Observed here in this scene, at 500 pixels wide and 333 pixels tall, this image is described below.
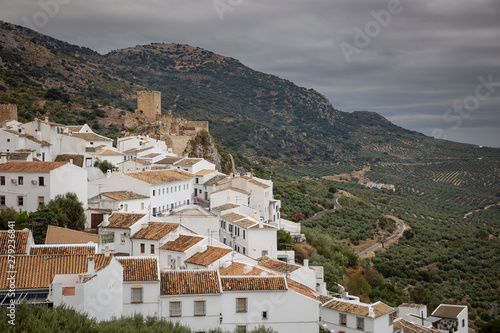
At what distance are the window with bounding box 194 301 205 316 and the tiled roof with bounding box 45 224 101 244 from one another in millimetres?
7692

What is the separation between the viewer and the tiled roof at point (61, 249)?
760 inches

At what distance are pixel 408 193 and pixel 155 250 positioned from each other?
6344cm

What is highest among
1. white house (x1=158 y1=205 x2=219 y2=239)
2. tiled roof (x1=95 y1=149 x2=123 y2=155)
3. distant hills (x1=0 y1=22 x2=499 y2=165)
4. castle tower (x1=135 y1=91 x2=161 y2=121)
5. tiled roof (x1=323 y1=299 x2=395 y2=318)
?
distant hills (x1=0 y1=22 x2=499 y2=165)

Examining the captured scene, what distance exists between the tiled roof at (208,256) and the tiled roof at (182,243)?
24.1 inches

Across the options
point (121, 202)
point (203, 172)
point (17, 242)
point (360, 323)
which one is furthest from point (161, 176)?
point (360, 323)

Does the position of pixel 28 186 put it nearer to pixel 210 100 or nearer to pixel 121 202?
pixel 121 202

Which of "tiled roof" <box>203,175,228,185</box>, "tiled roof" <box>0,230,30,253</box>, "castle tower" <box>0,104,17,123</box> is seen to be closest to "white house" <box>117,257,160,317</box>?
"tiled roof" <box>0,230,30,253</box>

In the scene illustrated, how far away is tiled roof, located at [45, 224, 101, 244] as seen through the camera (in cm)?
2248

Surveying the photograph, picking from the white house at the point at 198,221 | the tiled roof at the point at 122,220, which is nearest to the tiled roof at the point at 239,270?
the tiled roof at the point at 122,220

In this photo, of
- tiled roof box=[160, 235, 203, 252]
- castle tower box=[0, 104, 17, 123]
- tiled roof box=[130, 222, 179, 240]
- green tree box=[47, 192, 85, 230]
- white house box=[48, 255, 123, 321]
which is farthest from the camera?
castle tower box=[0, 104, 17, 123]

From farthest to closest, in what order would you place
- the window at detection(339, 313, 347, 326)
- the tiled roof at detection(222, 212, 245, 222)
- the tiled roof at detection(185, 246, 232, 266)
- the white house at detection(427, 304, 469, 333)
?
the tiled roof at detection(222, 212, 245, 222) → the white house at detection(427, 304, 469, 333) → the tiled roof at detection(185, 246, 232, 266) → the window at detection(339, 313, 347, 326)

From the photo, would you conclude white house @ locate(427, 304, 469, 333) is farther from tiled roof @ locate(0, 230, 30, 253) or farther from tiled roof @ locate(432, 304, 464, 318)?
tiled roof @ locate(0, 230, 30, 253)

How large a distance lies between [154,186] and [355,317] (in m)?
15.5

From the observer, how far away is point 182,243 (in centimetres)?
2362
